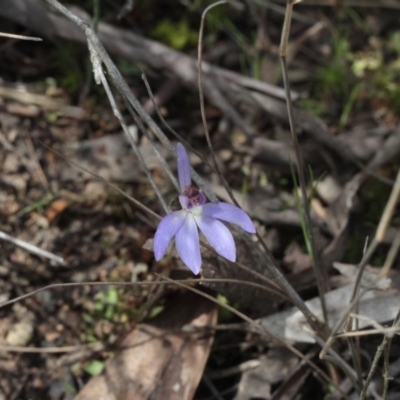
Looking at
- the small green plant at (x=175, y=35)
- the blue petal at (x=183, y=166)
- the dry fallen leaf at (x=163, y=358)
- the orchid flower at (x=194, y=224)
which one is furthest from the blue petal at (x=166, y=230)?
the small green plant at (x=175, y=35)

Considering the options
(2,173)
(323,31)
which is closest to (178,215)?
(2,173)

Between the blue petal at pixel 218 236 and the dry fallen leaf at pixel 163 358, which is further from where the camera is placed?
the dry fallen leaf at pixel 163 358

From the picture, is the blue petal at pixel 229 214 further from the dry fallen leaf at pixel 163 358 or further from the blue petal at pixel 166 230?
the dry fallen leaf at pixel 163 358

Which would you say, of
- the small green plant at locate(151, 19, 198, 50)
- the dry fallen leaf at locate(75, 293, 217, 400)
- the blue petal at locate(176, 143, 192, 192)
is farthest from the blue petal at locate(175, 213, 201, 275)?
the small green plant at locate(151, 19, 198, 50)

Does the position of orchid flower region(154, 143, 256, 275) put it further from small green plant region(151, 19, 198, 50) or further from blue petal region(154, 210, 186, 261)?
small green plant region(151, 19, 198, 50)

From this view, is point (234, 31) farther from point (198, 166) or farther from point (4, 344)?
point (4, 344)

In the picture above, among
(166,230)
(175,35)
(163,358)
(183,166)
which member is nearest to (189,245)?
(166,230)

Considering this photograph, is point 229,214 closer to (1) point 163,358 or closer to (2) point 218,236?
(2) point 218,236
